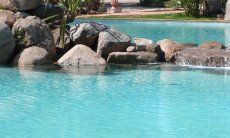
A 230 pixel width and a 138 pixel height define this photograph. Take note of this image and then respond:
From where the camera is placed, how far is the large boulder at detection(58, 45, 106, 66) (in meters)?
14.2

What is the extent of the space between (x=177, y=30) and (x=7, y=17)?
10.9 m

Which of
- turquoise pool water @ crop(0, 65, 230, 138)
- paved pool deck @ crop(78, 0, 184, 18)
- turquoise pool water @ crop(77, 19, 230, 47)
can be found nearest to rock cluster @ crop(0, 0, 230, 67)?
turquoise pool water @ crop(0, 65, 230, 138)

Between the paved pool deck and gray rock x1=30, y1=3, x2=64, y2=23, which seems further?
the paved pool deck

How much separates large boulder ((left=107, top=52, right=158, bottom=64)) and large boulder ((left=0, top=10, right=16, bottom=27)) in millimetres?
2928

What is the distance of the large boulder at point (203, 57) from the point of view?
14.3 metres

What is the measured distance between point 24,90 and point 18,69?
8.73ft

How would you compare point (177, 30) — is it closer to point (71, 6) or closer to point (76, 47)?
point (71, 6)

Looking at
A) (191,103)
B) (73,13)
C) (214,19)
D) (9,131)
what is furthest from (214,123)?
(214,19)

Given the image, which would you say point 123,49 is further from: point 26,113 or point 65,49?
point 26,113

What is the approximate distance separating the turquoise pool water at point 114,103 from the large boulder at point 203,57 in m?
0.54

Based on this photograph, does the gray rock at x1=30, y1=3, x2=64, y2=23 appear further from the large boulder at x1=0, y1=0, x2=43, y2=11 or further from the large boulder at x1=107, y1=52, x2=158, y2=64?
the large boulder at x1=107, y1=52, x2=158, y2=64

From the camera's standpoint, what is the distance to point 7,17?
595 inches

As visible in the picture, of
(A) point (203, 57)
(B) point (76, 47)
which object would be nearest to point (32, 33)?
(B) point (76, 47)

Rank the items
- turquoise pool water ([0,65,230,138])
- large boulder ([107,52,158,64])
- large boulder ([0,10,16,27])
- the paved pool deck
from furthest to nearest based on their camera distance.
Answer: the paved pool deck < large boulder ([0,10,16,27]) < large boulder ([107,52,158,64]) < turquoise pool water ([0,65,230,138])
